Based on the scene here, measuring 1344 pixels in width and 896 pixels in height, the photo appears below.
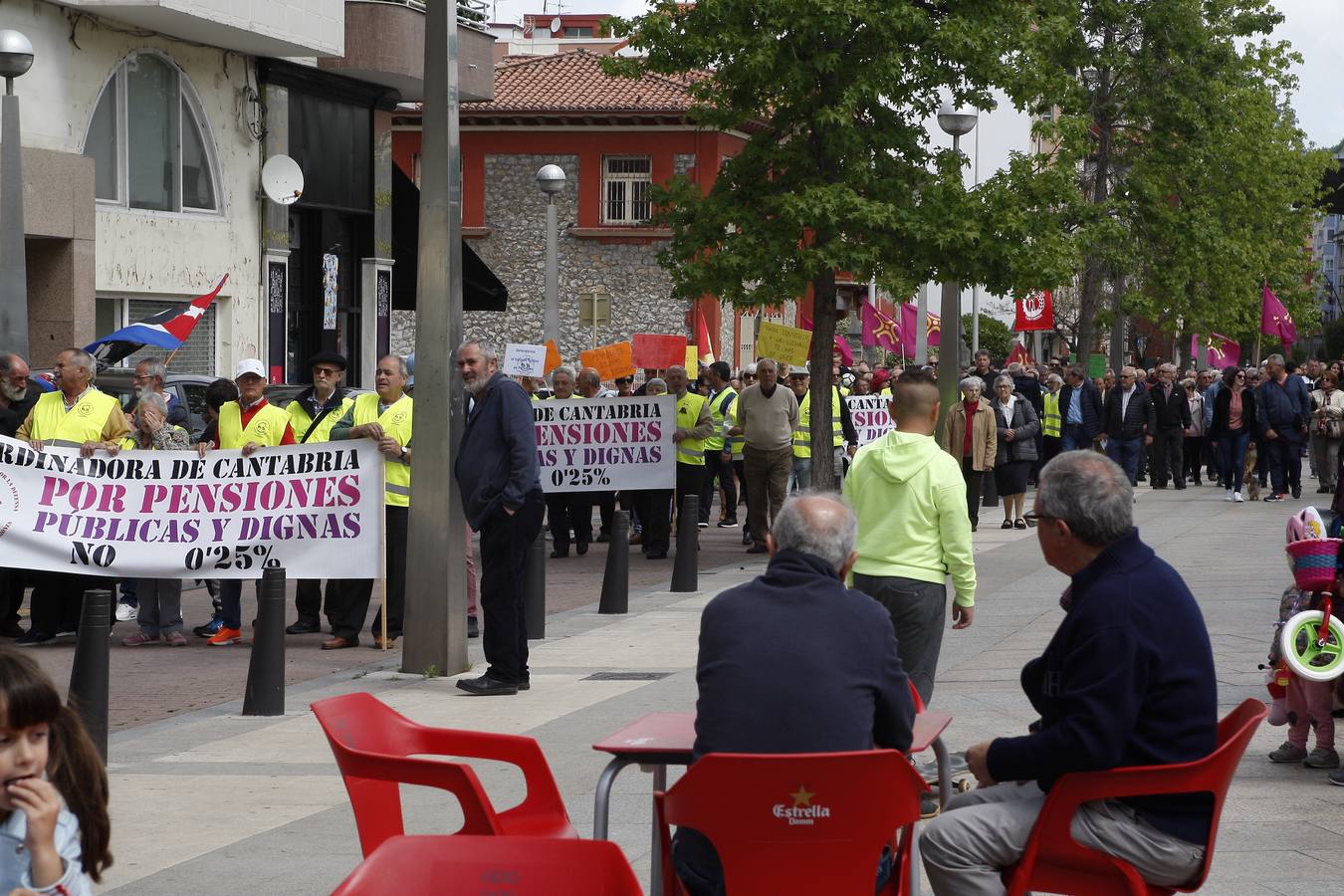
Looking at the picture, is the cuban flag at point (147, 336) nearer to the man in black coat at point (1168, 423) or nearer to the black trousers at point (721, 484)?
the black trousers at point (721, 484)

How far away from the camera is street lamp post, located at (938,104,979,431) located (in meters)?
22.0

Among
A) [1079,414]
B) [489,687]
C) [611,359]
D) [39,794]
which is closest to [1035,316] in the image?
[1079,414]

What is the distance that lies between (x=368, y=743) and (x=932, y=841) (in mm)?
1564

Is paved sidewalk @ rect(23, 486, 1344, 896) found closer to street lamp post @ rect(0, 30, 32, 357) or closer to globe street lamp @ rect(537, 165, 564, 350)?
street lamp post @ rect(0, 30, 32, 357)

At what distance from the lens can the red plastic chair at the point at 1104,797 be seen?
471 centimetres

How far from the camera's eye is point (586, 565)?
19.1 m

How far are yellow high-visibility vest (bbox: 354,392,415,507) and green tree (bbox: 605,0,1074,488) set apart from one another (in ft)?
27.5

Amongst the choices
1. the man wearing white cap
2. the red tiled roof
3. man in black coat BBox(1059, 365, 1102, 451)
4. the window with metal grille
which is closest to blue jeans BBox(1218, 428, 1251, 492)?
man in black coat BBox(1059, 365, 1102, 451)

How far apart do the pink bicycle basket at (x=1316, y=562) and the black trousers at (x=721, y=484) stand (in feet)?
44.1

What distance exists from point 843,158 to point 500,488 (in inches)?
482

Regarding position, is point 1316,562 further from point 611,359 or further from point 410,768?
point 611,359

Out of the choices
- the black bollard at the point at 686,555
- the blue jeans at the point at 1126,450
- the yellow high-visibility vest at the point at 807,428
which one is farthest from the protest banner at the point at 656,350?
the black bollard at the point at 686,555

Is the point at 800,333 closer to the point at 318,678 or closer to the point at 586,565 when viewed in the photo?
the point at 586,565

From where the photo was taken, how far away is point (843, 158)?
21.8 m
